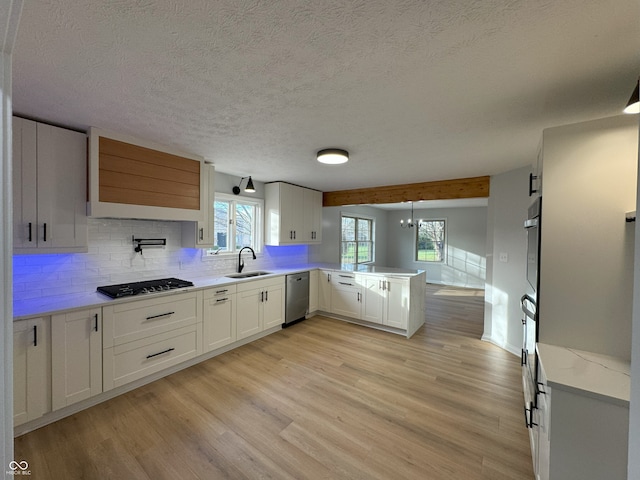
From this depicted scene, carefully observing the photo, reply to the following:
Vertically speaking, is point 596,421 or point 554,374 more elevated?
point 554,374

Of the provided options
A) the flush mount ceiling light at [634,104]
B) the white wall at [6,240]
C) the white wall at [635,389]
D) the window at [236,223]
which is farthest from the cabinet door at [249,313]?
the flush mount ceiling light at [634,104]

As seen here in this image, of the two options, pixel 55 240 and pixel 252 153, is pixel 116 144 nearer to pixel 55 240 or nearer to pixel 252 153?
pixel 55 240

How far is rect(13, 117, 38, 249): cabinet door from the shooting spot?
197 centimetres

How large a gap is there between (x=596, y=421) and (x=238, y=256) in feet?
12.4

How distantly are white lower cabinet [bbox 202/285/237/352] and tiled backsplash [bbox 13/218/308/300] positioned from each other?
56cm

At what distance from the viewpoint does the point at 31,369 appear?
1.89 meters

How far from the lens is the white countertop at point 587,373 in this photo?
1.17 m

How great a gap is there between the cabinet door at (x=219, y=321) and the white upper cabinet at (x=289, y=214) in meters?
1.42

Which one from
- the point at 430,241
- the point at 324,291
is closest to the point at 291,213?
the point at 324,291

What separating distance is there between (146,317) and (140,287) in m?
0.31

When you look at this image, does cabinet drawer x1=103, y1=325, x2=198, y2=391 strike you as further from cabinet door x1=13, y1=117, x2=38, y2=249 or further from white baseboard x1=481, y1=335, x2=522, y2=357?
white baseboard x1=481, y1=335, x2=522, y2=357

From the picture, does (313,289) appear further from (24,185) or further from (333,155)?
(24,185)

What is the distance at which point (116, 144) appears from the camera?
2.38 metres

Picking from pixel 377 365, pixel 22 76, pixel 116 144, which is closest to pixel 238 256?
pixel 116 144
